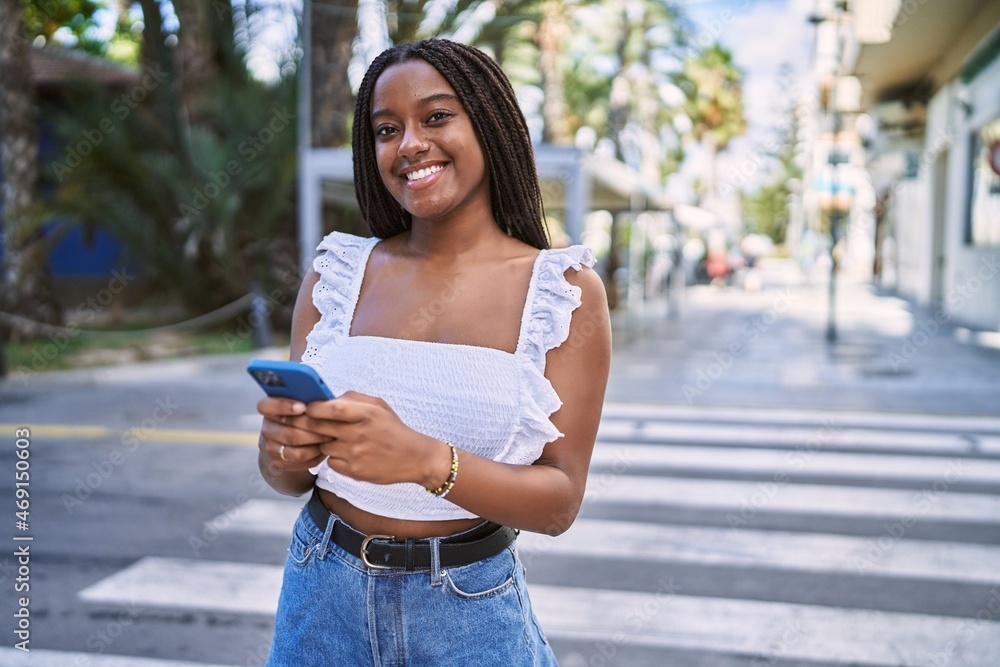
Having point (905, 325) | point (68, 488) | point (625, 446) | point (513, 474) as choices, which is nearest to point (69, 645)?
point (68, 488)

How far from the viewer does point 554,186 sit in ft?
49.1

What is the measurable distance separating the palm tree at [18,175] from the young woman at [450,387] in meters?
12.0

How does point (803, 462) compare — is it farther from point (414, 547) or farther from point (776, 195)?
point (776, 195)

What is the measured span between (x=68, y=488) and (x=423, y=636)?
528cm

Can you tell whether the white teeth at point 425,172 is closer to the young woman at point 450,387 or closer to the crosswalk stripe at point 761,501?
the young woman at point 450,387

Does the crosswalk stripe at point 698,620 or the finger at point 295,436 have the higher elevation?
the finger at point 295,436

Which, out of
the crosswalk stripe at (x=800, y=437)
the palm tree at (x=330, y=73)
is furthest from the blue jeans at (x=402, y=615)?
the palm tree at (x=330, y=73)

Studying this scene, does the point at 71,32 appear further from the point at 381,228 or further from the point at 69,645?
the point at 381,228

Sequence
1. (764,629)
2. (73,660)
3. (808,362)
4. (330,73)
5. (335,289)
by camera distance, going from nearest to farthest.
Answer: (335,289) → (73,660) → (764,629) → (808,362) → (330,73)

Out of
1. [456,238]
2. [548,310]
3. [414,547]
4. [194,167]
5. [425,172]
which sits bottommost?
[414,547]

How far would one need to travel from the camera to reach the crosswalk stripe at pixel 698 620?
372 cm

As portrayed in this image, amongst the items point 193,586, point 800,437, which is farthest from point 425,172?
point 800,437

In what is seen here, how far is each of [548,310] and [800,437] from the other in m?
6.52

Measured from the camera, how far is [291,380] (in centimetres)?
123
